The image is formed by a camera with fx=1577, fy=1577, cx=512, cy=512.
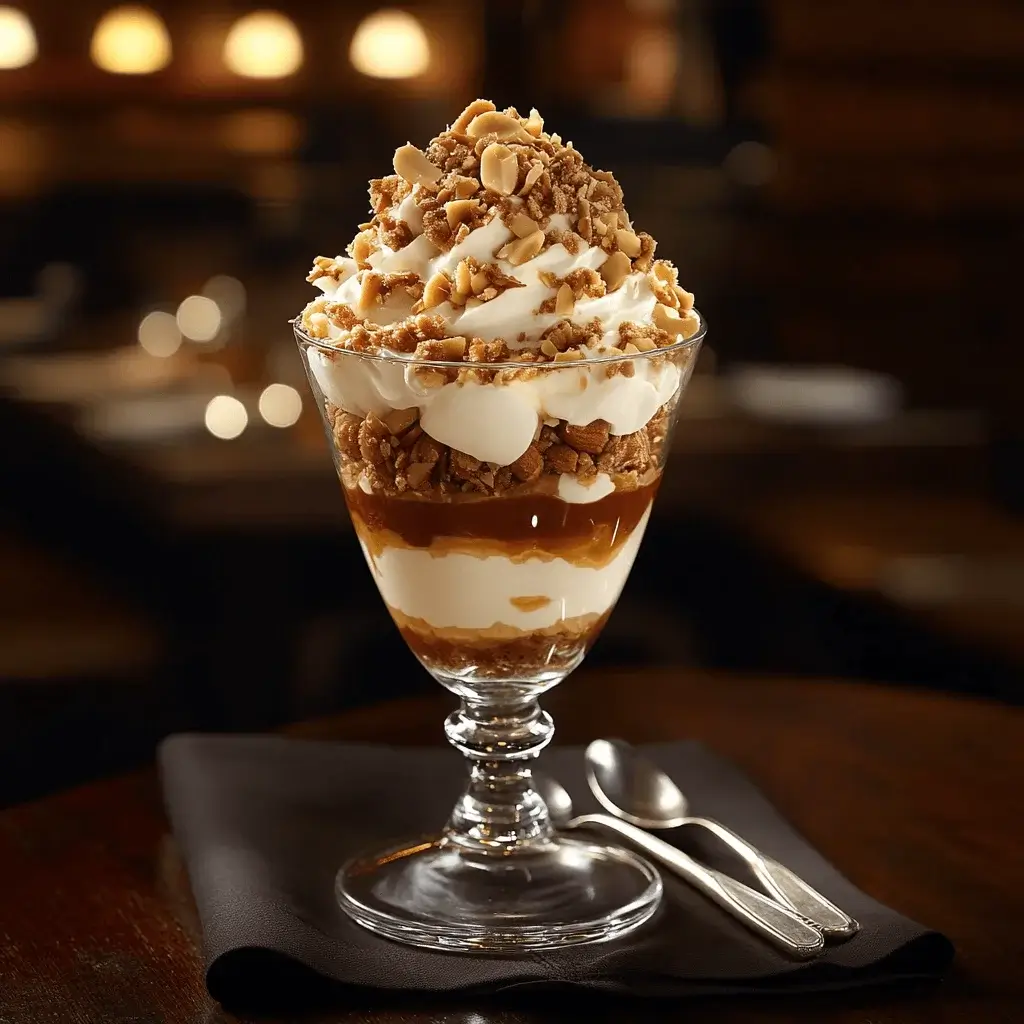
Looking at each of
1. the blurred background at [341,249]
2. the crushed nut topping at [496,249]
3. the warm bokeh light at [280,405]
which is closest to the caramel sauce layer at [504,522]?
the crushed nut topping at [496,249]

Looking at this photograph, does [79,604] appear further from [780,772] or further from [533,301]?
[533,301]

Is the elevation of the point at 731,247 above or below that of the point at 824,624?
above

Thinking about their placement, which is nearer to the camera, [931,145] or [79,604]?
[79,604]

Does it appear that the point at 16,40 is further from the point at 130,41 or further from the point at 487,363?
the point at 487,363

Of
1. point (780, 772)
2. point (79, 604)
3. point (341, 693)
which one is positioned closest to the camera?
point (780, 772)

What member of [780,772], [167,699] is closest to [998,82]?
[167,699]

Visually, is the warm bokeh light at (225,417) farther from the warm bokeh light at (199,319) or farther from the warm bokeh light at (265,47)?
the warm bokeh light at (265,47)

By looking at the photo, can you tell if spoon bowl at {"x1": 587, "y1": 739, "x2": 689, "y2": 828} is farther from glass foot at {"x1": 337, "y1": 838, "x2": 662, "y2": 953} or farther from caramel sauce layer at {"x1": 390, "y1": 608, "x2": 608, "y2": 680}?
caramel sauce layer at {"x1": 390, "y1": 608, "x2": 608, "y2": 680}
